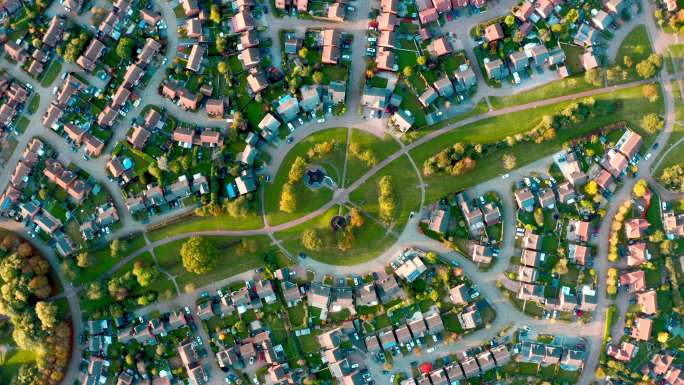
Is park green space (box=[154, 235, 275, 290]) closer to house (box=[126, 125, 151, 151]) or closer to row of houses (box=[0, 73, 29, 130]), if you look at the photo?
house (box=[126, 125, 151, 151])

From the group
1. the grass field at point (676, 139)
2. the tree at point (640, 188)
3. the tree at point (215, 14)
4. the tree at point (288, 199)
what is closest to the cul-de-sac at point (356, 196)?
the grass field at point (676, 139)

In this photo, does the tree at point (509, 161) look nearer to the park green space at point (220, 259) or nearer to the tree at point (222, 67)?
the park green space at point (220, 259)

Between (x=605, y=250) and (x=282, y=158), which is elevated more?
(x=282, y=158)

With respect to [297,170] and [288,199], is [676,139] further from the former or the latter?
[288,199]

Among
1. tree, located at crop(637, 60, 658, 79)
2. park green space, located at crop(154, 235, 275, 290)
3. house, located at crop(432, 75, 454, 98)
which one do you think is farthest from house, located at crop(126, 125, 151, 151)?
tree, located at crop(637, 60, 658, 79)

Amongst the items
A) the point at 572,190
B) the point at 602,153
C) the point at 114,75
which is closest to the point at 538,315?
the point at 572,190

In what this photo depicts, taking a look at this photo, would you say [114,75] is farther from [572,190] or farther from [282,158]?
[572,190]

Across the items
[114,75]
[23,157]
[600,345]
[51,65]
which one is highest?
[51,65]
